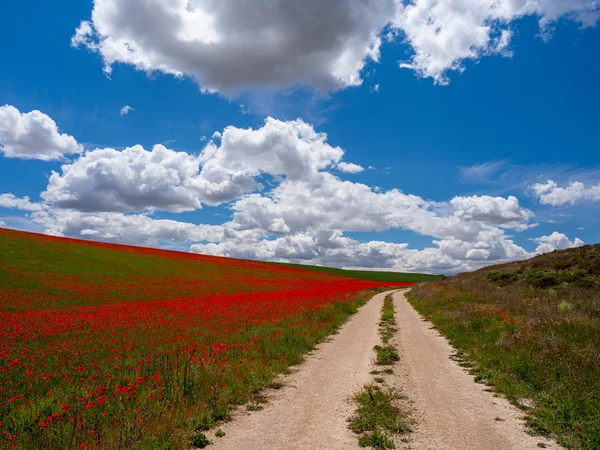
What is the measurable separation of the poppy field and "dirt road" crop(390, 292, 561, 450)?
12.7 feet

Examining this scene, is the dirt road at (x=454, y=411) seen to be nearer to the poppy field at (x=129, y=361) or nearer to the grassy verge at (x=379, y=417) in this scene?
the grassy verge at (x=379, y=417)

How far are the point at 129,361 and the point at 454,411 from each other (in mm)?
9563

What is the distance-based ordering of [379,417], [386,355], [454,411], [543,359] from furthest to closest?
[386,355] → [543,359] → [454,411] → [379,417]

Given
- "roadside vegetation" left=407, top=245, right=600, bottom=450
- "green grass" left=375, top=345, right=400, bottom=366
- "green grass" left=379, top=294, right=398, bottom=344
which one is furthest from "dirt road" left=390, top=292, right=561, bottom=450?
"green grass" left=379, top=294, right=398, bottom=344

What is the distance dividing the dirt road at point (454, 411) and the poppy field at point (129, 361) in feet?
12.7

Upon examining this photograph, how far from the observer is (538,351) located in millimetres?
10141

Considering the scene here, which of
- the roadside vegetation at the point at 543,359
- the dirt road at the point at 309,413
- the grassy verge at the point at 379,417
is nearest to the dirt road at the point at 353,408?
the dirt road at the point at 309,413

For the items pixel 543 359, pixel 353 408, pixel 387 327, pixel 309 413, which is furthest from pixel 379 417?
pixel 387 327

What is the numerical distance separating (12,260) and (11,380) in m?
36.6

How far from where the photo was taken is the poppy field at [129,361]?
6.75 metres

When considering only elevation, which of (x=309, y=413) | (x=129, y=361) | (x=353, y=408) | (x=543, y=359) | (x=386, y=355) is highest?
(x=543, y=359)

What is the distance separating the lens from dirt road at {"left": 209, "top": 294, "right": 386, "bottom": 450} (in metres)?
6.05

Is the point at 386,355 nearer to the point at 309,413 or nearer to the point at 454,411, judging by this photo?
the point at 454,411

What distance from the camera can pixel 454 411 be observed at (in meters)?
7.25
